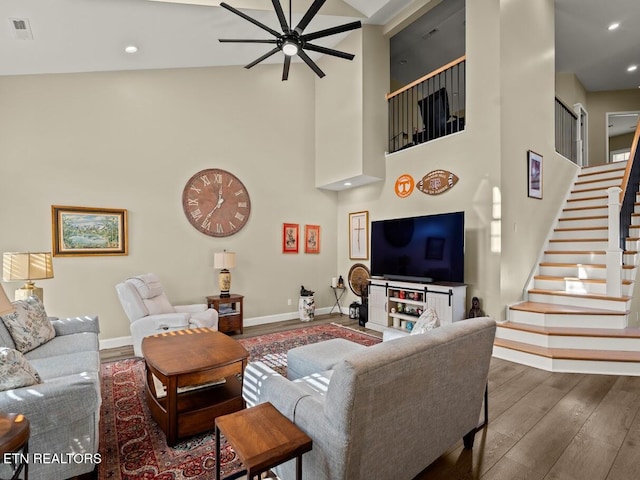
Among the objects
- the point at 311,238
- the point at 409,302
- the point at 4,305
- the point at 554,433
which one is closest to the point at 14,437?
the point at 4,305

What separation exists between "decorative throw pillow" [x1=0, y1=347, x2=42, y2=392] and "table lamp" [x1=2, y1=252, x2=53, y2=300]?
206 centimetres

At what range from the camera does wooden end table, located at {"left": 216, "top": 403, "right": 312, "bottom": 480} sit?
1.23 meters

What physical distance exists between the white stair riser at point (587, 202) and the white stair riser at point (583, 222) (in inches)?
16.7

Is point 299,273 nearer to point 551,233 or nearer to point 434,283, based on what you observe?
point 434,283

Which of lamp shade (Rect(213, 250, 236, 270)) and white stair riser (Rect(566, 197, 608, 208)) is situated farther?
white stair riser (Rect(566, 197, 608, 208))

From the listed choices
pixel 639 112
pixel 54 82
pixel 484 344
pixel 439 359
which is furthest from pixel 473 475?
pixel 639 112

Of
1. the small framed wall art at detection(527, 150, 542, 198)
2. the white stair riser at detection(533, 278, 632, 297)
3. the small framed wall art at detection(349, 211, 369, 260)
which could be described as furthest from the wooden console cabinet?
the small framed wall art at detection(527, 150, 542, 198)

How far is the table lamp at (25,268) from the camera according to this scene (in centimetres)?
327

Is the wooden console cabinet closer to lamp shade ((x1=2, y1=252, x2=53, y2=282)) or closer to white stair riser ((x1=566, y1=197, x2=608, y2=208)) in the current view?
white stair riser ((x1=566, y1=197, x2=608, y2=208))

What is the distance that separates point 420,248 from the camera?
484 cm

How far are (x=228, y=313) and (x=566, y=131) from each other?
746cm

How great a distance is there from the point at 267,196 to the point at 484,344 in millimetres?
4579

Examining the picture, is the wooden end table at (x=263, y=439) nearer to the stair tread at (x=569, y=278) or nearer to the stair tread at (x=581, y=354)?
the stair tread at (x=581, y=354)

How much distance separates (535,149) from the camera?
4938 millimetres
